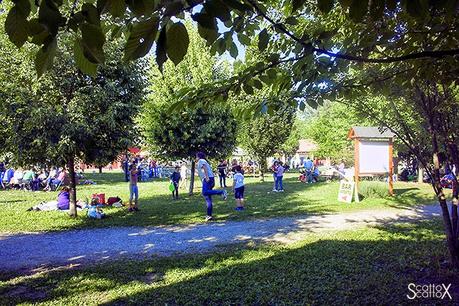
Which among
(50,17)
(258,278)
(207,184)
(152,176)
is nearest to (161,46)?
(50,17)

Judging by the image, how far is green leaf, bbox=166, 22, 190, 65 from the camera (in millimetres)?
1313

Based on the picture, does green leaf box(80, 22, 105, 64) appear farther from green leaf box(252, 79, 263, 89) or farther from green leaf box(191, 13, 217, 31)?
green leaf box(252, 79, 263, 89)

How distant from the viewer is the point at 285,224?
402 inches

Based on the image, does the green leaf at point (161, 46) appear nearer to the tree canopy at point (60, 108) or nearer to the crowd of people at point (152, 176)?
the tree canopy at point (60, 108)

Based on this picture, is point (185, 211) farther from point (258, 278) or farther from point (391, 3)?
point (391, 3)

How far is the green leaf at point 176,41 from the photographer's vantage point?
131 centimetres

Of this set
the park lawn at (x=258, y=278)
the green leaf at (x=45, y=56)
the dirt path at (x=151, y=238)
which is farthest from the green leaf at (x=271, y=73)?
the dirt path at (x=151, y=238)

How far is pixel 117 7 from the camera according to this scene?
1295 mm

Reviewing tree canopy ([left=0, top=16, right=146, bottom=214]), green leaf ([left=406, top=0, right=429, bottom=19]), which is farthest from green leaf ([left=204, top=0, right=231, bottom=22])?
tree canopy ([left=0, top=16, right=146, bottom=214])

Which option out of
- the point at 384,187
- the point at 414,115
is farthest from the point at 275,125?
the point at 414,115

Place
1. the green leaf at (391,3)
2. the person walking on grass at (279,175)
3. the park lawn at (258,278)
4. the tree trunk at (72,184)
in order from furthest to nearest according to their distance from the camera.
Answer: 1. the person walking on grass at (279,175)
2. the tree trunk at (72,184)
3. the park lawn at (258,278)
4. the green leaf at (391,3)

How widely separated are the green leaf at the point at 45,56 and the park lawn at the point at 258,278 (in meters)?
4.13

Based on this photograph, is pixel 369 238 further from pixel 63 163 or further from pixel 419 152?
pixel 63 163

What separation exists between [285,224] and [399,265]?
169 inches
